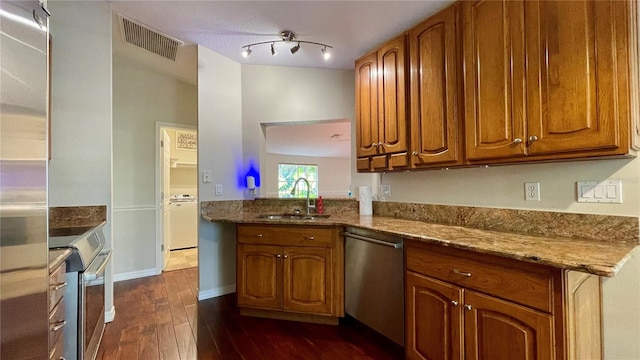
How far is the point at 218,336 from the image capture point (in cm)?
218

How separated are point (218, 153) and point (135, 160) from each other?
1320 millimetres

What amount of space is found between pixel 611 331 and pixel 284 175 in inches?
309

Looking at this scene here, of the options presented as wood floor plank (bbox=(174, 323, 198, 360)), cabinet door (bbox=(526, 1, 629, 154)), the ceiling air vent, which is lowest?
wood floor plank (bbox=(174, 323, 198, 360))

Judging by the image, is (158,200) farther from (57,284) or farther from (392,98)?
(392,98)

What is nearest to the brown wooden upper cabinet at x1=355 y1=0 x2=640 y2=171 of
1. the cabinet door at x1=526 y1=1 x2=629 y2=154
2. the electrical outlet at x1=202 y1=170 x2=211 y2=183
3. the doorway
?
the cabinet door at x1=526 y1=1 x2=629 y2=154

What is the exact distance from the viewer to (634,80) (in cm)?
118

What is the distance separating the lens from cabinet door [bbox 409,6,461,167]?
1.80 meters

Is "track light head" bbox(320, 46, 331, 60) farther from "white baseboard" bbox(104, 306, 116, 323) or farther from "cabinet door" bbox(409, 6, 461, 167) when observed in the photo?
"white baseboard" bbox(104, 306, 116, 323)

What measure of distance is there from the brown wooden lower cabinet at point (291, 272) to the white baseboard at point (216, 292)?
56 centimetres

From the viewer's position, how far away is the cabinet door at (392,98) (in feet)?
7.00

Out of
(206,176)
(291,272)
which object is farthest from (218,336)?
(206,176)

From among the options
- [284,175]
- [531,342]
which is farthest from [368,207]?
[284,175]

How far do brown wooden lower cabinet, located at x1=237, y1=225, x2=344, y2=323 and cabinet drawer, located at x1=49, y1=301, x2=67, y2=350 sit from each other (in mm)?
1253

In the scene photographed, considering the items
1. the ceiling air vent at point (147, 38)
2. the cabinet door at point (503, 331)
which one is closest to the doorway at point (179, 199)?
the ceiling air vent at point (147, 38)
